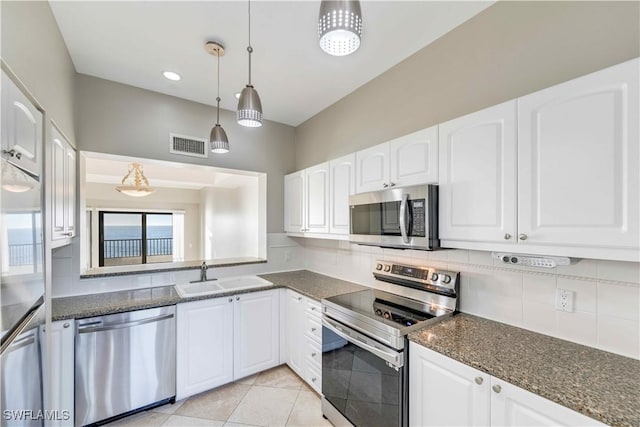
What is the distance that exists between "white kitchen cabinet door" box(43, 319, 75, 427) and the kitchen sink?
2.41 ft

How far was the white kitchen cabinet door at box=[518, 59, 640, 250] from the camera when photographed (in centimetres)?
104

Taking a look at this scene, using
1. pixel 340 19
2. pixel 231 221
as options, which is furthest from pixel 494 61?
pixel 231 221

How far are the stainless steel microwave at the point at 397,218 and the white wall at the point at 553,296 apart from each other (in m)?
0.40

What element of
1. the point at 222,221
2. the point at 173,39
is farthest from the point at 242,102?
the point at 222,221

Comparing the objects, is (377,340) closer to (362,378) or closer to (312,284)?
(362,378)

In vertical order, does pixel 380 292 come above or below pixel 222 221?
below

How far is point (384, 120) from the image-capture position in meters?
2.42

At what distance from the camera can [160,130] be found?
2727 millimetres

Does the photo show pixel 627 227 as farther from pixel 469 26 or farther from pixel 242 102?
pixel 242 102

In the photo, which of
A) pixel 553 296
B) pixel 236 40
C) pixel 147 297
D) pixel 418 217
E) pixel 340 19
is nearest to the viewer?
pixel 340 19

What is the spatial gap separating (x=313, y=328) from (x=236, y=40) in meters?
2.32

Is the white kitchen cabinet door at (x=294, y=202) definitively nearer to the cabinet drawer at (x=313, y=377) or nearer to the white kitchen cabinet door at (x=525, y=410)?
the cabinet drawer at (x=313, y=377)

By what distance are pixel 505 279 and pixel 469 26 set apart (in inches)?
64.3

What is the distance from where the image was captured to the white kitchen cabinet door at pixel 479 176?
4.53ft
